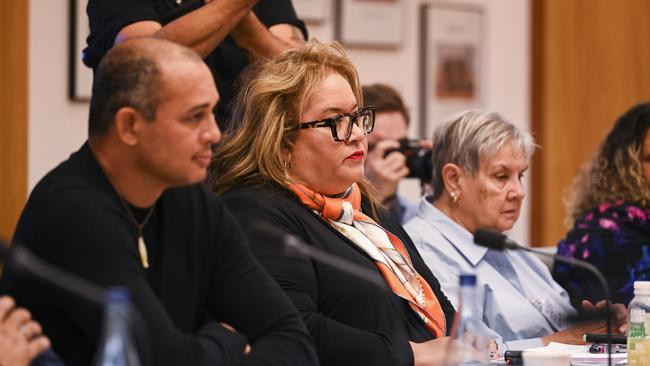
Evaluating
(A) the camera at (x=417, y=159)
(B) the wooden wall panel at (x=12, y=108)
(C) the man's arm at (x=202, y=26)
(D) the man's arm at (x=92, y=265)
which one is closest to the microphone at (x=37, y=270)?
(D) the man's arm at (x=92, y=265)

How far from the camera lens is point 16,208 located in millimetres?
4027

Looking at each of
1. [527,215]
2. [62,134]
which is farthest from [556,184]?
[62,134]

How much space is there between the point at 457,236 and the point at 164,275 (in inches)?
54.9

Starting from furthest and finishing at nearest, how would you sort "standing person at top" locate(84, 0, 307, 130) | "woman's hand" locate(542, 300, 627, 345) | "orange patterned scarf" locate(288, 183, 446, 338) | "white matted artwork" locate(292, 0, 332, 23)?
"white matted artwork" locate(292, 0, 332, 23) → "woman's hand" locate(542, 300, 627, 345) → "standing person at top" locate(84, 0, 307, 130) → "orange patterned scarf" locate(288, 183, 446, 338)

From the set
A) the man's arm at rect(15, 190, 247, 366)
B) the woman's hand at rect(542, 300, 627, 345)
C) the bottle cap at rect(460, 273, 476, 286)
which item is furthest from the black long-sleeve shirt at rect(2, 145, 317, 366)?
the woman's hand at rect(542, 300, 627, 345)

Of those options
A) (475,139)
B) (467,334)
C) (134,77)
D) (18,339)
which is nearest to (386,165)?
(475,139)

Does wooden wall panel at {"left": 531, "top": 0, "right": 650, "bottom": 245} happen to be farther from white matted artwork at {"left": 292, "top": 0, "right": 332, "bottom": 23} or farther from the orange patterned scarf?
the orange patterned scarf

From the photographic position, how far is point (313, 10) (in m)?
4.97

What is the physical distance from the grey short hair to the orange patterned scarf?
2.19 feet

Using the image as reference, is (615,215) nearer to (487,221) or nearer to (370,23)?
(487,221)

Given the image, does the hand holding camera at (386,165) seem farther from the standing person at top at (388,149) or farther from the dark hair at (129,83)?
the dark hair at (129,83)

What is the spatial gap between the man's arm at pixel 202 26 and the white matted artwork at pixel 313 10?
216 centimetres

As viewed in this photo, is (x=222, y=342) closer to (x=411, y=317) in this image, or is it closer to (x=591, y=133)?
(x=411, y=317)

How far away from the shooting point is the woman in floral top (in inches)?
138
